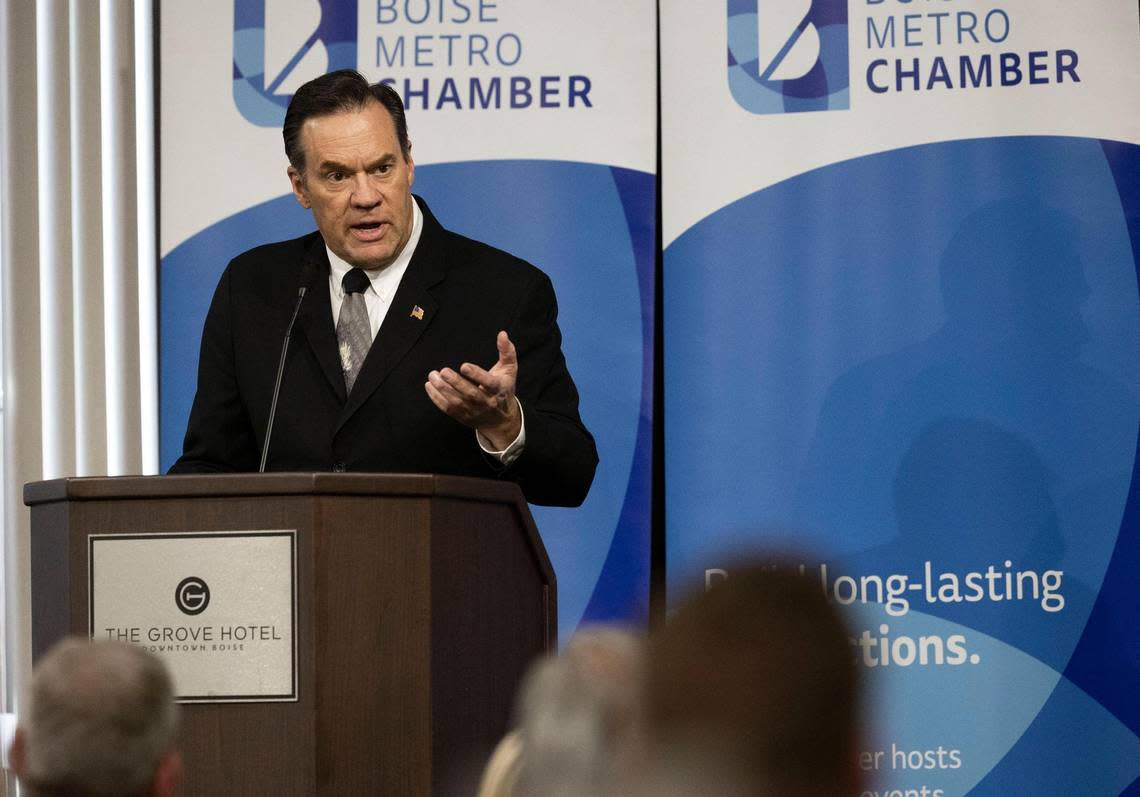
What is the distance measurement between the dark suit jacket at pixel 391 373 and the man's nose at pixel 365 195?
0.44ft

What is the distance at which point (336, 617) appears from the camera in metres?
2.17

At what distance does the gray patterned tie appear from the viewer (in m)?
3.00

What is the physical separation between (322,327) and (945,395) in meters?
2.19

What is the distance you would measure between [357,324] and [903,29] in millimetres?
2327

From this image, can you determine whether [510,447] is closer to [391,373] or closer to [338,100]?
[391,373]

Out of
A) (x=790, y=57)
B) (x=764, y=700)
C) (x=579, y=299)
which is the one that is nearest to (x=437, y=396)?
(x=764, y=700)

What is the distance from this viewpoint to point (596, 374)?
4.52 m

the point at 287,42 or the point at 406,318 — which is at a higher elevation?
the point at 287,42

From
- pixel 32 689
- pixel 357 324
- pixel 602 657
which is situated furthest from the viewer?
pixel 357 324

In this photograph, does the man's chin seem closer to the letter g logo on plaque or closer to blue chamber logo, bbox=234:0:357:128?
the letter g logo on plaque

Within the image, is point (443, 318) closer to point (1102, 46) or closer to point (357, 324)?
point (357, 324)

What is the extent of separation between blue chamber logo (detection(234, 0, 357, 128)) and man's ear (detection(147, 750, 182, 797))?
3.51 metres

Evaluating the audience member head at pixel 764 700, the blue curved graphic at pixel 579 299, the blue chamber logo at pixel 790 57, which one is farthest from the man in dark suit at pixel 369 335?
the audience member head at pixel 764 700

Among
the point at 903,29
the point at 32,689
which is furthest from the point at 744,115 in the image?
the point at 32,689
